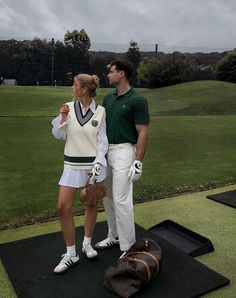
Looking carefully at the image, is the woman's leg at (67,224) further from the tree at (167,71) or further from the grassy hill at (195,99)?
the tree at (167,71)

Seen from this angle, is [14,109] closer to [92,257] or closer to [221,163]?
[221,163]

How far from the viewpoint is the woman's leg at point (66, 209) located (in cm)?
367

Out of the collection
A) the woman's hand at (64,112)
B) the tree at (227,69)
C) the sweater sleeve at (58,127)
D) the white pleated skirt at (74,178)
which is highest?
the tree at (227,69)

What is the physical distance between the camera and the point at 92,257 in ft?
13.2

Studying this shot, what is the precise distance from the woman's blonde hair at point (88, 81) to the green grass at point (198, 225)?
6.25 feet

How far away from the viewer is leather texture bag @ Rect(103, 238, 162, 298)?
3426 millimetres

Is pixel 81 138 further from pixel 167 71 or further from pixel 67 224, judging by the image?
pixel 167 71

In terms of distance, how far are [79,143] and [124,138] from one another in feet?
1.46

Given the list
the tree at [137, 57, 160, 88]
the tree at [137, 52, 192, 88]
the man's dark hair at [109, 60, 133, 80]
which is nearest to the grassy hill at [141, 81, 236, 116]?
the tree at [137, 52, 192, 88]

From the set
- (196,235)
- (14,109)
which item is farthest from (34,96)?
(196,235)

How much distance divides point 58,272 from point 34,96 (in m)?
24.4

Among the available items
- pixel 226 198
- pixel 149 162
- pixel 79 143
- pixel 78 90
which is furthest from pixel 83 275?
pixel 149 162

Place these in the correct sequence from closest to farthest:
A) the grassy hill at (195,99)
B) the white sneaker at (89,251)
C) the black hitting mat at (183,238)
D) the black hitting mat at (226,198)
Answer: the white sneaker at (89,251) < the black hitting mat at (183,238) < the black hitting mat at (226,198) < the grassy hill at (195,99)

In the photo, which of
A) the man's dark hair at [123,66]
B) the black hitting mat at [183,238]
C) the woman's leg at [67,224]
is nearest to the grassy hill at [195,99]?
the black hitting mat at [183,238]
